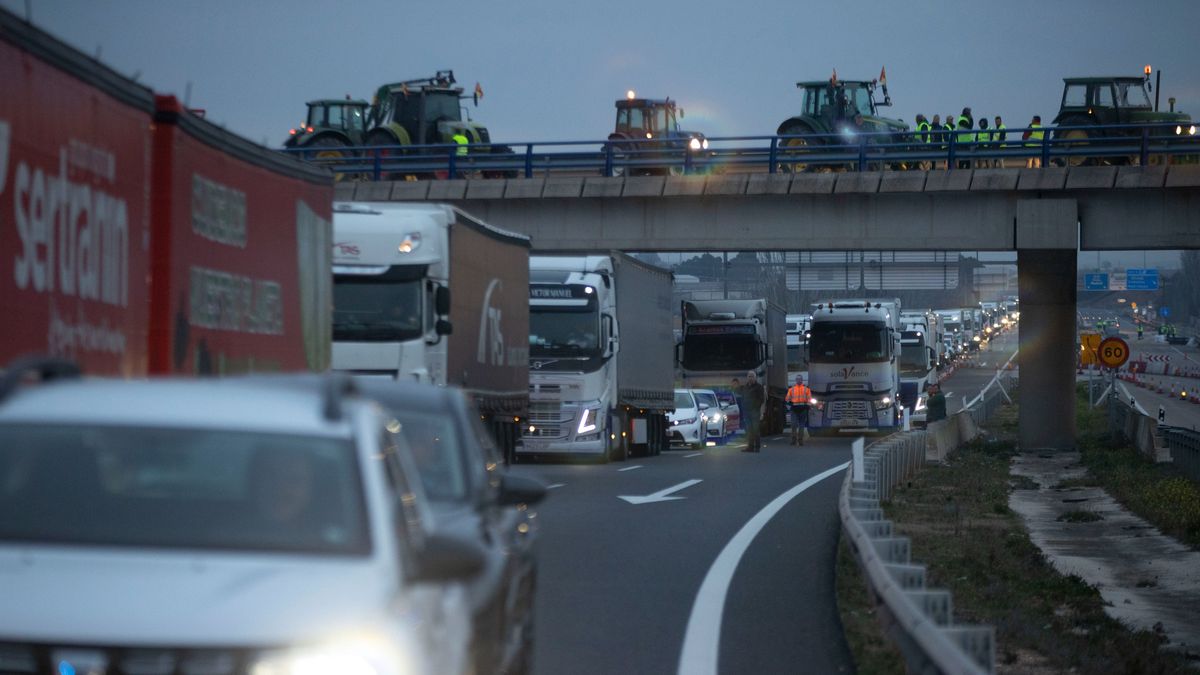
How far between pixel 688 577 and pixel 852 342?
3791 centimetres

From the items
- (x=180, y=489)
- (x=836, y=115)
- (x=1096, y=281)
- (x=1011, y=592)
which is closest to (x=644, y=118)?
(x=836, y=115)

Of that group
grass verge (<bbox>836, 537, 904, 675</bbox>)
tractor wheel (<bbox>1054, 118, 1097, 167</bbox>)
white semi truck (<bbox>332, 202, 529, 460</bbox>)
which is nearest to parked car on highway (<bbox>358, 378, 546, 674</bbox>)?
grass verge (<bbox>836, 537, 904, 675</bbox>)

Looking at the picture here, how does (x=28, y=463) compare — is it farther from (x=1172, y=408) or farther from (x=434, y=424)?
(x=1172, y=408)

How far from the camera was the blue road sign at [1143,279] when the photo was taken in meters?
100

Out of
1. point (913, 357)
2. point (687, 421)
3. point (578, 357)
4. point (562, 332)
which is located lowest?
point (687, 421)

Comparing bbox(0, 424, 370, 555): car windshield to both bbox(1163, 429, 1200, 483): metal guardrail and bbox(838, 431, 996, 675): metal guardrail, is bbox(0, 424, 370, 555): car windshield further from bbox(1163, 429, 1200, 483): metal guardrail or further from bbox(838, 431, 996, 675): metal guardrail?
bbox(1163, 429, 1200, 483): metal guardrail

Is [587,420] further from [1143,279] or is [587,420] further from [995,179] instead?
[1143,279]

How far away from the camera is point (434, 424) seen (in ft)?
27.5

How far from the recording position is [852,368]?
51.1 meters

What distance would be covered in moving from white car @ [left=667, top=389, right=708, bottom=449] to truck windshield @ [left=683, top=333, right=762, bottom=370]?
3.60 metres

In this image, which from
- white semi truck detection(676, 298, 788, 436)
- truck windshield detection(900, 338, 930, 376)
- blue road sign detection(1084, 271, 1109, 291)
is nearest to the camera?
white semi truck detection(676, 298, 788, 436)

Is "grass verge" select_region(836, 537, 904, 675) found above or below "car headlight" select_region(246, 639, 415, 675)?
below

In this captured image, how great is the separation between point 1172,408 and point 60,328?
223 feet

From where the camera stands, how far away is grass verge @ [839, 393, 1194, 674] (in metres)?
11.0
